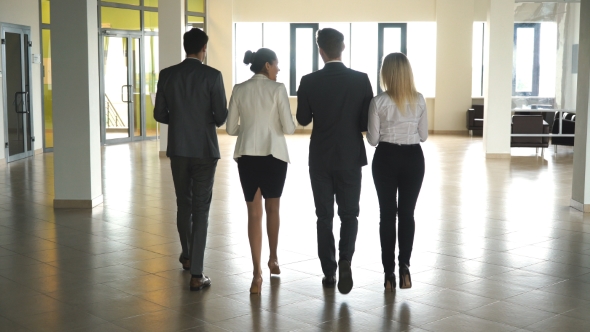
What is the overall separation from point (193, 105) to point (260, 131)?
497 millimetres

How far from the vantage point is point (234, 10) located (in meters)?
19.7

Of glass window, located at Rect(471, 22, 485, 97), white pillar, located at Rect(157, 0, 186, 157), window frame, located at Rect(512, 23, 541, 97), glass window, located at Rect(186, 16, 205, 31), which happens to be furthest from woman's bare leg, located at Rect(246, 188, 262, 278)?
glass window, located at Rect(471, 22, 485, 97)

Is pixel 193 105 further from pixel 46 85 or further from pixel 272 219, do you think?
pixel 46 85

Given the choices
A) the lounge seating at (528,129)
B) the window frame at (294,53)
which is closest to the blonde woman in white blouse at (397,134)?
the lounge seating at (528,129)

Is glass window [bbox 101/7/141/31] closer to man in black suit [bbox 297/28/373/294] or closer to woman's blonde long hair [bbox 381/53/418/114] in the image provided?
man in black suit [bbox 297/28/373/294]

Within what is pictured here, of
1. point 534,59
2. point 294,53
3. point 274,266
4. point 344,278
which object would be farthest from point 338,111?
point 294,53

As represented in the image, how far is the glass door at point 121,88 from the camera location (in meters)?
16.6

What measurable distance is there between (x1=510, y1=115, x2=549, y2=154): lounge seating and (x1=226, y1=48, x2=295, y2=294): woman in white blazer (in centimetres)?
→ 986

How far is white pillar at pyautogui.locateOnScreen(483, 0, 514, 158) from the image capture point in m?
13.3

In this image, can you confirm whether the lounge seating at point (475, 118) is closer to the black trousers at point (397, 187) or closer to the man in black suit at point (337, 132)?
the black trousers at point (397, 187)

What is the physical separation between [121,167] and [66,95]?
4.19 metres

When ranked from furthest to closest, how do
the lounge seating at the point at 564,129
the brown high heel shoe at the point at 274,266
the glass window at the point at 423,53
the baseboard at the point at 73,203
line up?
the glass window at the point at 423,53
the lounge seating at the point at 564,129
the baseboard at the point at 73,203
the brown high heel shoe at the point at 274,266

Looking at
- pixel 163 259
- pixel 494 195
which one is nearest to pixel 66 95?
pixel 163 259

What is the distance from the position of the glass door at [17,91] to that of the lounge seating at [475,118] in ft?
35.3
